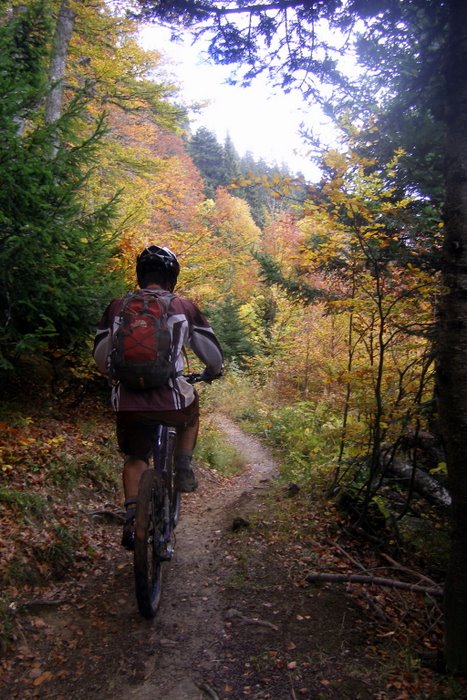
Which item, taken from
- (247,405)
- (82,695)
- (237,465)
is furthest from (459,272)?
(247,405)

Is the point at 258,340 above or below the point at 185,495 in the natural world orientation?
above

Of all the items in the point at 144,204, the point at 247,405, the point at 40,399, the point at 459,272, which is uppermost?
the point at 144,204

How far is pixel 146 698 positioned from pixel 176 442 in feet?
5.98

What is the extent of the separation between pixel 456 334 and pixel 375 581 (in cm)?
226

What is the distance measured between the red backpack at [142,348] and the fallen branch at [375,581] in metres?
2.24

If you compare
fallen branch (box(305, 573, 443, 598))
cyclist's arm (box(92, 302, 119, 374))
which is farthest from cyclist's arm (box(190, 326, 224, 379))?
fallen branch (box(305, 573, 443, 598))

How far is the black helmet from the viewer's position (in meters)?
3.61

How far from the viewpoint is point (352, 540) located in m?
4.98

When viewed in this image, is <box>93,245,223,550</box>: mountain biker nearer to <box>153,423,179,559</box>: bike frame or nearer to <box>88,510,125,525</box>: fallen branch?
<box>153,423,179,559</box>: bike frame

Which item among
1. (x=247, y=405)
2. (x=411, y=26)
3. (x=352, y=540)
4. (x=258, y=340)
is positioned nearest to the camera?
(x=411, y=26)

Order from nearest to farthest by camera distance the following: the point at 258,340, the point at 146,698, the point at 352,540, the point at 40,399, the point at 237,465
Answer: the point at 146,698 < the point at 352,540 < the point at 40,399 < the point at 237,465 < the point at 258,340

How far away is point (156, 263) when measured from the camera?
3613 millimetres

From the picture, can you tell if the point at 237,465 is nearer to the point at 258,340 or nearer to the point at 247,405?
the point at 247,405

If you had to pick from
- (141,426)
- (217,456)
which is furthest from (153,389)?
(217,456)
